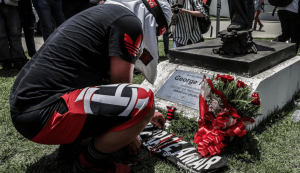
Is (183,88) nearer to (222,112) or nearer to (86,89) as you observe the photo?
(222,112)

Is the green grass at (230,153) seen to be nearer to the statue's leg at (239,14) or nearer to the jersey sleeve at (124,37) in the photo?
the jersey sleeve at (124,37)

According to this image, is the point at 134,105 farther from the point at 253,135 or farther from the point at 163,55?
the point at 163,55

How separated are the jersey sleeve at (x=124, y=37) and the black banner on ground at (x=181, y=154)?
2.95ft

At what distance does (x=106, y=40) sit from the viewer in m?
1.56

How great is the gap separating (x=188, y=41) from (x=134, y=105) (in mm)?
2595

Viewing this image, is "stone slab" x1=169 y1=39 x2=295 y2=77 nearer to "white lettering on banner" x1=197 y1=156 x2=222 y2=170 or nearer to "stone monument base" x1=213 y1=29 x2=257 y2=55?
"stone monument base" x1=213 y1=29 x2=257 y2=55

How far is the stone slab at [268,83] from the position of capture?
8.21 ft

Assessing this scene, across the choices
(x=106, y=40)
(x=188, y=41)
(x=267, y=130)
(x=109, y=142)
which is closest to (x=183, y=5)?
(x=188, y=41)

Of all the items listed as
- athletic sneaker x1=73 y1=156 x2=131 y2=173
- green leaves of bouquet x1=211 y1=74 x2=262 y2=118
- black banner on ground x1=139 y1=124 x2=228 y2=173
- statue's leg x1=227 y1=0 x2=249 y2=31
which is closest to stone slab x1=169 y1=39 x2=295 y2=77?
statue's leg x1=227 y1=0 x2=249 y2=31

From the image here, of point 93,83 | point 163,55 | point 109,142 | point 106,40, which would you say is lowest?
point 163,55

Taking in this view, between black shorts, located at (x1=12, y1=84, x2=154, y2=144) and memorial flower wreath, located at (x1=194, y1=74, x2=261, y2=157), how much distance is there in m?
0.75

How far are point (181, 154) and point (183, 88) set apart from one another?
95 cm

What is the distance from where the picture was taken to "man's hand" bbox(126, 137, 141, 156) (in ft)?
6.61

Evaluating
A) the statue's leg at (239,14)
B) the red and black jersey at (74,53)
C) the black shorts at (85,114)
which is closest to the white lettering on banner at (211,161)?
the black shorts at (85,114)
